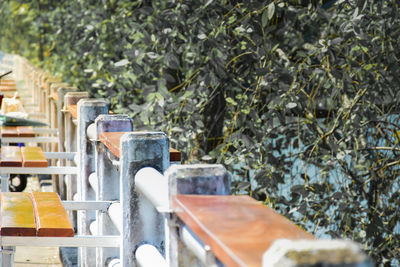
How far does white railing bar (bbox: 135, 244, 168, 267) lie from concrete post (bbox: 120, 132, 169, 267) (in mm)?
41

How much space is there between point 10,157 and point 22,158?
0.25ft

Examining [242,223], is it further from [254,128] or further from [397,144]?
[397,144]

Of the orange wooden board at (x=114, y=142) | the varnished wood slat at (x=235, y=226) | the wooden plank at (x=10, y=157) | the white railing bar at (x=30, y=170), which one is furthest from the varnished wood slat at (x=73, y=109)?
the varnished wood slat at (x=235, y=226)

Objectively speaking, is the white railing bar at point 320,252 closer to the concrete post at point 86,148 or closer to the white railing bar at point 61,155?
the concrete post at point 86,148

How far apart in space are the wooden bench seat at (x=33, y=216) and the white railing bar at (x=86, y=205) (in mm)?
47

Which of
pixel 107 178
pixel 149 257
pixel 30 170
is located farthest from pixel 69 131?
pixel 149 257

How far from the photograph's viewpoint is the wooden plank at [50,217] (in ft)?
6.96

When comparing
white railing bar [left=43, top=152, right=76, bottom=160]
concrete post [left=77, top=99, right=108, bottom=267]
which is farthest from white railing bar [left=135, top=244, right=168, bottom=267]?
white railing bar [left=43, top=152, right=76, bottom=160]

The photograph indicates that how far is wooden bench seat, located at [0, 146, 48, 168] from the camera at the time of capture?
11.5ft

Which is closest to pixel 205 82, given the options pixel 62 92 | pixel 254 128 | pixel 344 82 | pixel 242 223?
pixel 254 128

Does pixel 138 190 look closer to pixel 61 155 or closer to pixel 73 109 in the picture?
pixel 73 109

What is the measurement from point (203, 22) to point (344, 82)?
2.83ft

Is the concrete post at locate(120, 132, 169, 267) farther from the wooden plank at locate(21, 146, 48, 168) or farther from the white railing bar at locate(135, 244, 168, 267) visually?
the wooden plank at locate(21, 146, 48, 168)

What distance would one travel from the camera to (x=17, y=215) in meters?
2.23
